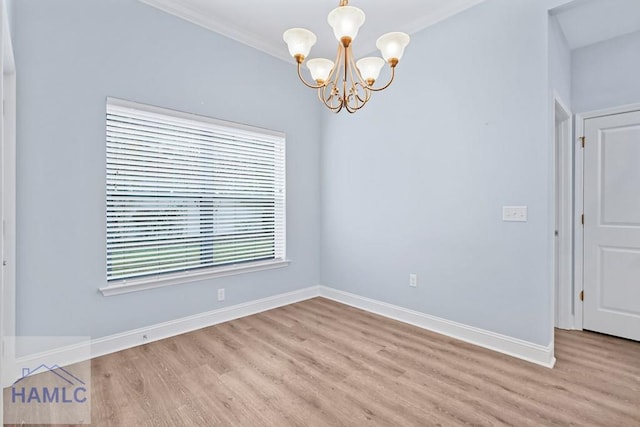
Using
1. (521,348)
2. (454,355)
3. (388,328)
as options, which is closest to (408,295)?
(388,328)

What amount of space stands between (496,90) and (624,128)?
50.7 inches

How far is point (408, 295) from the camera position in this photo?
11.2ft

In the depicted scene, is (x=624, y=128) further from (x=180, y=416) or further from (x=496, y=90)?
(x=180, y=416)

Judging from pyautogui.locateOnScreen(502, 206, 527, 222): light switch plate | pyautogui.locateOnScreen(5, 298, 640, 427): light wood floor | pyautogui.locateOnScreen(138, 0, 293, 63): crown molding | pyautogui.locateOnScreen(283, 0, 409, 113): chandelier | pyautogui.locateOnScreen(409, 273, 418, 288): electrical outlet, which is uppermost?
pyautogui.locateOnScreen(138, 0, 293, 63): crown molding

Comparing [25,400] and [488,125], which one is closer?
[25,400]

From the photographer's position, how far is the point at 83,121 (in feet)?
8.41

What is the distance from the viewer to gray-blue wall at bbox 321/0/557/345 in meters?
2.58

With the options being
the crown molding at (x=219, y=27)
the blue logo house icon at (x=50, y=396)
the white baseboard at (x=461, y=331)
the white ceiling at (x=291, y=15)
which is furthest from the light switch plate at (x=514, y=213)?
the blue logo house icon at (x=50, y=396)

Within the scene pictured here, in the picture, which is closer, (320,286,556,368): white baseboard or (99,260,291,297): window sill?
(320,286,556,368): white baseboard

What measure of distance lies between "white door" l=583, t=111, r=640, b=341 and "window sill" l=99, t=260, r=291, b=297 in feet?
10.2

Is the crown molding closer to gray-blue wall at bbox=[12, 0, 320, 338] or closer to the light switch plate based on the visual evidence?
gray-blue wall at bbox=[12, 0, 320, 338]

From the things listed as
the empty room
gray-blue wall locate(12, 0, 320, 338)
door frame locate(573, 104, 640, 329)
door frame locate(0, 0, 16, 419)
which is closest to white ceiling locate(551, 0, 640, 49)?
the empty room

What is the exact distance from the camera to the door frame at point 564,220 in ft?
10.6

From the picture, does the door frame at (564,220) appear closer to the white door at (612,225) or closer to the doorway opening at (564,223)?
the doorway opening at (564,223)
